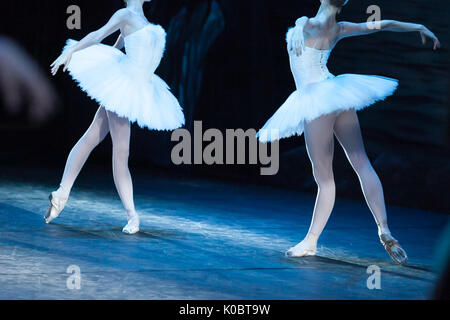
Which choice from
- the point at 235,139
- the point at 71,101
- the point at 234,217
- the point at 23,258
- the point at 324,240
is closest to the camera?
the point at 23,258

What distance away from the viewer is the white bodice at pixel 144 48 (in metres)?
5.23

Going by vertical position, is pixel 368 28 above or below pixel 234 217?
above

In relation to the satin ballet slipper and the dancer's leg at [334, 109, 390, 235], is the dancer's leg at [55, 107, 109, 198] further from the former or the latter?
the dancer's leg at [334, 109, 390, 235]

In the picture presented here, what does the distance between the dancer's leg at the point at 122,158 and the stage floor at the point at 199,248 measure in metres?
0.14

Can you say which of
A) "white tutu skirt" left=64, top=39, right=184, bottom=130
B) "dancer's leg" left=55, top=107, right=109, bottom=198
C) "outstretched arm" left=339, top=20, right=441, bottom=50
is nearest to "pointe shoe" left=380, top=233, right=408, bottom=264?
"outstretched arm" left=339, top=20, right=441, bottom=50

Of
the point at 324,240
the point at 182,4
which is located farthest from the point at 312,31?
the point at 182,4

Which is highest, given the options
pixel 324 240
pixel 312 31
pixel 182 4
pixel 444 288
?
pixel 182 4

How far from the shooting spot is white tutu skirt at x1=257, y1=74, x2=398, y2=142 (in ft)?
14.7

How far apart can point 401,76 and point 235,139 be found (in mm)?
2630

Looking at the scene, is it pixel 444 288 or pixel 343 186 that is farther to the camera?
pixel 343 186

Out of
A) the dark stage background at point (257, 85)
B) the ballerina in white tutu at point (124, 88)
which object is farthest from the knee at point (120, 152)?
the dark stage background at point (257, 85)

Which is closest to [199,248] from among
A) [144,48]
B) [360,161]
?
[360,161]

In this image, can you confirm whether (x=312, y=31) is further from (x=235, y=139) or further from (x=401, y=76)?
(x=235, y=139)

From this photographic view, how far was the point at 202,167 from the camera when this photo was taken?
33.0 ft
